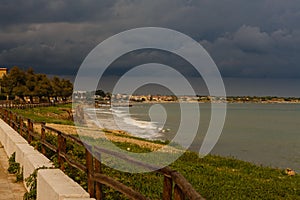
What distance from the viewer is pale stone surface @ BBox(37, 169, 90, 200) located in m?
6.18

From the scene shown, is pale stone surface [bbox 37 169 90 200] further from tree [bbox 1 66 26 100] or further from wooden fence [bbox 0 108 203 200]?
tree [bbox 1 66 26 100]

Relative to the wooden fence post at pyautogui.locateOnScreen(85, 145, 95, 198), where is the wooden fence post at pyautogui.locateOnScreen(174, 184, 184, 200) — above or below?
above

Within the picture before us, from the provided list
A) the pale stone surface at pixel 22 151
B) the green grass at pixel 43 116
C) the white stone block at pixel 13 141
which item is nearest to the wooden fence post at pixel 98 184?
the pale stone surface at pixel 22 151

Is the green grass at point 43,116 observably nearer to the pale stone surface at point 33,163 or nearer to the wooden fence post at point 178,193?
the pale stone surface at point 33,163

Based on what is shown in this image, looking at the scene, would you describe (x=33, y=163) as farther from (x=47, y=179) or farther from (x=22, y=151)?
(x=22, y=151)

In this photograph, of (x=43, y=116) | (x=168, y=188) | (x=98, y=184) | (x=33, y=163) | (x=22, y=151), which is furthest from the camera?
(x=43, y=116)

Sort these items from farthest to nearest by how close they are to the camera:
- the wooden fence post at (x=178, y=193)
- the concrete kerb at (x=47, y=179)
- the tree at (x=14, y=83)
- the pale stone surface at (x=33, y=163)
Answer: the tree at (x=14, y=83) → the pale stone surface at (x=33, y=163) → the concrete kerb at (x=47, y=179) → the wooden fence post at (x=178, y=193)

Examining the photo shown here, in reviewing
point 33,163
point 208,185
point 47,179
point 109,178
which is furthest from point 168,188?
point 208,185

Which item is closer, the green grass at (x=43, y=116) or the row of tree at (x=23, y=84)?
the green grass at (x=43, y=116)

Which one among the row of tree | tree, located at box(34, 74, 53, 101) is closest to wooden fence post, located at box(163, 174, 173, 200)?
the row of tree

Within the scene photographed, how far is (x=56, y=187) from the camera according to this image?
6492mm

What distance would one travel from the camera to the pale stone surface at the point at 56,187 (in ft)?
20.3

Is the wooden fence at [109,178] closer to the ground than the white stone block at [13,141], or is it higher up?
higher up

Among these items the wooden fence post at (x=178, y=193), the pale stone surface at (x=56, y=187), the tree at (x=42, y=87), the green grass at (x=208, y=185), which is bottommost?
the green grass at (x=208, y=185)
